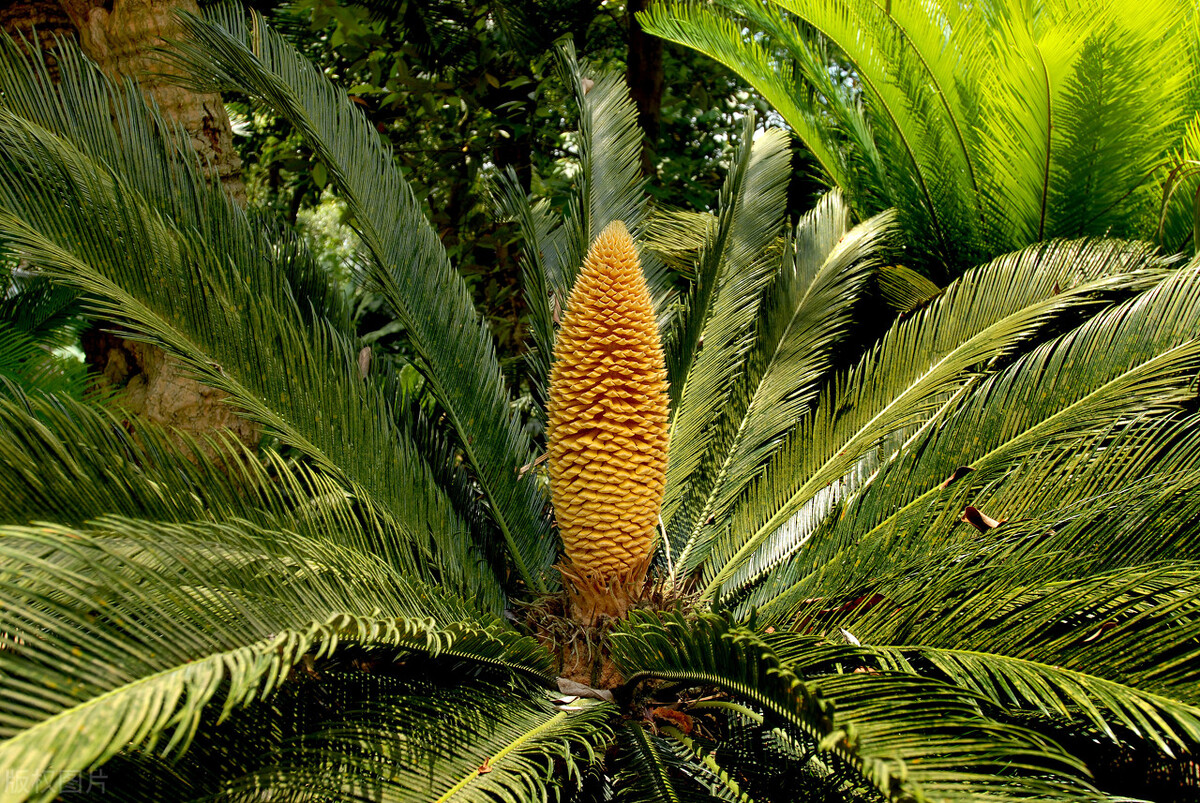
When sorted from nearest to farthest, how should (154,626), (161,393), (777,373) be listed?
(154,626) < (161,393) < (777,373)

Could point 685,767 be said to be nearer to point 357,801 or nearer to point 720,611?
point 720,611

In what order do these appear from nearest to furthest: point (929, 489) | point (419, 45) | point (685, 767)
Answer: point (685, 767) → point (929, 489) → point (419, 45)

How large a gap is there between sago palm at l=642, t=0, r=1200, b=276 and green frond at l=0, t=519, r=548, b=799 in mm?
2558

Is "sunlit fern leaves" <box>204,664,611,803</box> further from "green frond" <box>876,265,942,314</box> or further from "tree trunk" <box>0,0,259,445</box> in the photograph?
"green frond" <box>876,265,942,314</box>

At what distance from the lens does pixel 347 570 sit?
5.25ft

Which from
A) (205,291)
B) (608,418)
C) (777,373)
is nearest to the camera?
(205,291)

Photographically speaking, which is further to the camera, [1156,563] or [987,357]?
[987,357]

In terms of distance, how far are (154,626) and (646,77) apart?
13.8 feet

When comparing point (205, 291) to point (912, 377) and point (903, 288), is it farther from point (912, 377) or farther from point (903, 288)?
point (903, 288)

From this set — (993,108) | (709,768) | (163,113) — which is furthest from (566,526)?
(993,108)

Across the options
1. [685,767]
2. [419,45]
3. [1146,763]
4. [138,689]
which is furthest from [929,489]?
[419,45]

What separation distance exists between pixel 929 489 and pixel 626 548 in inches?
32.1

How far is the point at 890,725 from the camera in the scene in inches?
49.2

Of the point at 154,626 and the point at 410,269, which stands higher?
the point at 410,269
